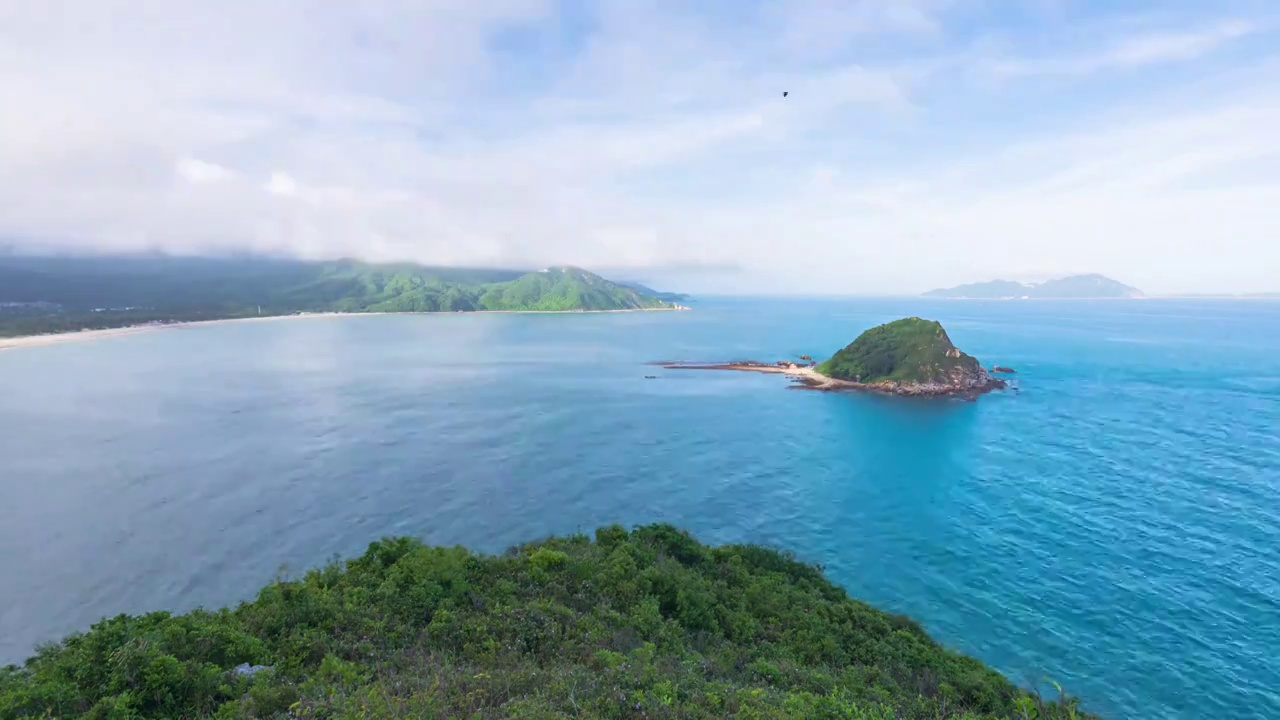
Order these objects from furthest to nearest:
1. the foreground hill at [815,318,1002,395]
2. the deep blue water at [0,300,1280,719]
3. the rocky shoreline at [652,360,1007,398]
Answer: the foreground hill at [815,318,1002,395], the rocky shoreline at [652,360,1007,398], the deep blue water at [0,300,1280,719]

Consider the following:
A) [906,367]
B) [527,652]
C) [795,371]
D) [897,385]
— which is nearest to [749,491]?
[527,652]

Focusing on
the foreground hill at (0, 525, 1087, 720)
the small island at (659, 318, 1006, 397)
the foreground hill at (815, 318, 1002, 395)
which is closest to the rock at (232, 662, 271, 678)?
the foreground hill at (0, 525, 1087, 720)

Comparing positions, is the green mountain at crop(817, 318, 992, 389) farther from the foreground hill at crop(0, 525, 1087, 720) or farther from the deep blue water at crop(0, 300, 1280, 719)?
the foreground hill at crop(0, 525, 1087, 720)

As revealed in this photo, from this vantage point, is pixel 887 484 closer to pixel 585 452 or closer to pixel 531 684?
pixel 585 452

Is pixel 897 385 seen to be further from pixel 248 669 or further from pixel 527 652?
pixel 248 669

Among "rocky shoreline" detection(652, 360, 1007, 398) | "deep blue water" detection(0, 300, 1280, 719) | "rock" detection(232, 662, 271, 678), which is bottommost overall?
"deep blue water" detection(0, 300, 1280, 719)

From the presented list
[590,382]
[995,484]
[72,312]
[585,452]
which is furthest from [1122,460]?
[72,312]

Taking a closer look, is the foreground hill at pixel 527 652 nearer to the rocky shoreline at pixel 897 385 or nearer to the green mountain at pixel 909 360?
the rocky shoreline at pixel 897 385
